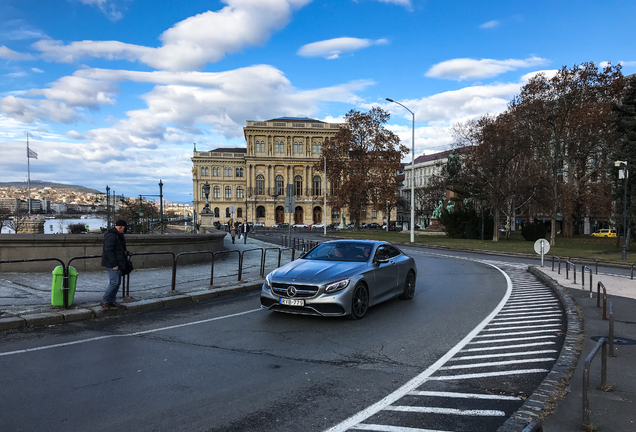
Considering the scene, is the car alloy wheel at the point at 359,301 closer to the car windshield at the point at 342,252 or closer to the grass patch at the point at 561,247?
the car windshield at the point at 342,252

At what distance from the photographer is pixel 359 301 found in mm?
8703

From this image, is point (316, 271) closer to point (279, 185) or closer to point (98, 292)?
point (98, 292)

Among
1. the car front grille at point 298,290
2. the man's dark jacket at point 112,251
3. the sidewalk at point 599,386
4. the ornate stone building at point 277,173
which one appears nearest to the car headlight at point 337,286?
the car front grille at point 298,290

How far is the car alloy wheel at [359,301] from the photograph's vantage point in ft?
Result: 27.9

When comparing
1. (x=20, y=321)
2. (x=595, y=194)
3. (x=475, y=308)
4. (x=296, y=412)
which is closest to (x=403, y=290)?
(x=475, y=308)

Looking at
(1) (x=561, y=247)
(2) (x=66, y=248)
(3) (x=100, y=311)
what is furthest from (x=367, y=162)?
(3) (x=100, y=311)

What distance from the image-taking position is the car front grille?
8164 mm

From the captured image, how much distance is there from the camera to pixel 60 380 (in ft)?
17.3

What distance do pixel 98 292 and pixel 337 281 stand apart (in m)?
6.02

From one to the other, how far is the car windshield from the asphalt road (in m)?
1.19

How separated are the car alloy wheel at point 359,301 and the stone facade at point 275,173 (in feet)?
303

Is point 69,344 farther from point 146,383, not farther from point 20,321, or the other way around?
point 146,383

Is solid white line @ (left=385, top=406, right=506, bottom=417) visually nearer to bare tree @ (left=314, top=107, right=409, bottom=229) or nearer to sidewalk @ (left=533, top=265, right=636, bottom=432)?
sidewalk @ (left=533, top=265, right=636, bottom=432)

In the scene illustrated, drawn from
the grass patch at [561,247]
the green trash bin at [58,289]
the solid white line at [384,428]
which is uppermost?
the green trash bin at [58,289]
